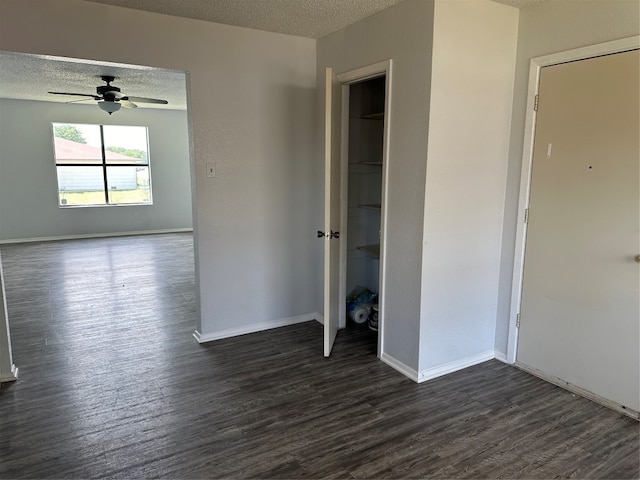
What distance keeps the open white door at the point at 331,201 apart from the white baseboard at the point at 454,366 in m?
0.74

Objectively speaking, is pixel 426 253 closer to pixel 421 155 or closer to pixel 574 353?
pixel 421 155

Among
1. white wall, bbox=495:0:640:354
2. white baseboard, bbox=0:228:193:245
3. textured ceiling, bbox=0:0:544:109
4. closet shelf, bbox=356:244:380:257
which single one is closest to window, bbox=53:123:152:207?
white baseboard, bbox=0:228:193:245

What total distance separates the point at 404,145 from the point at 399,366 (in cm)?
153

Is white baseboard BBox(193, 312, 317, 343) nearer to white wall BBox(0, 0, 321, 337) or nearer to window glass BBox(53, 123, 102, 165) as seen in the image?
white wall BBox(0, 0, 321, 337)

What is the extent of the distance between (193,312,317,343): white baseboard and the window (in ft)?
19.7

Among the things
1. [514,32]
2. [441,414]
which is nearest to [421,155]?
[514,32]

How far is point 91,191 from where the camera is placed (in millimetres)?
8398

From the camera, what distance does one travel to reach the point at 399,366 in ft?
10.0

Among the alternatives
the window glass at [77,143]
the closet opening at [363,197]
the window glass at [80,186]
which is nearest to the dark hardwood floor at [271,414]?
the closet opening at [363,197]

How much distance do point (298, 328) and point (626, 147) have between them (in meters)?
2.73

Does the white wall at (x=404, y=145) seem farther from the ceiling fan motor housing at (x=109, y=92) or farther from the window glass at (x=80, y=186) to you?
the window glass at (x=80, y=186)

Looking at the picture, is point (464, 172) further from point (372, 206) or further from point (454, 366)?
point (454, 366)

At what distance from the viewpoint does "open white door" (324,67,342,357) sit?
9.98 feet

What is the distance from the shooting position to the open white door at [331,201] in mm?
3043
